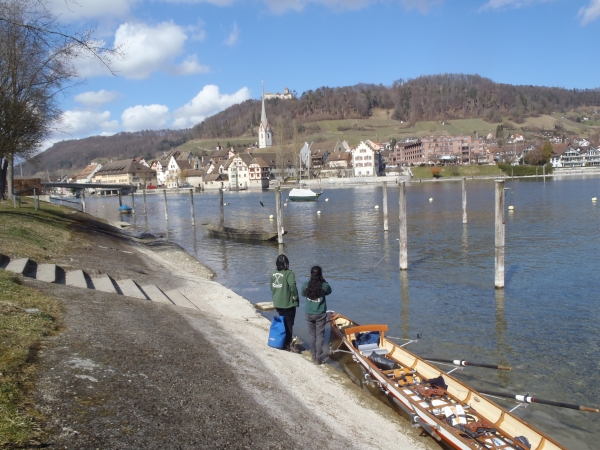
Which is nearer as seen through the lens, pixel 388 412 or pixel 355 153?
pixel 388 412

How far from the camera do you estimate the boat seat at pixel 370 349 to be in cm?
1236

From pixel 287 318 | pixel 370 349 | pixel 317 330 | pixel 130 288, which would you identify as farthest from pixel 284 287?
pixel 130 288

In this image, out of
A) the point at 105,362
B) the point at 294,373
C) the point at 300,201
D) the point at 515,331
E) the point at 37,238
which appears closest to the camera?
the point at 105,362

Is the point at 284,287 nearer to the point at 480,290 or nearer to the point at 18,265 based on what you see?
the point at 18,265

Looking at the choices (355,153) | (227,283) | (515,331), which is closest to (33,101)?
(227,283)

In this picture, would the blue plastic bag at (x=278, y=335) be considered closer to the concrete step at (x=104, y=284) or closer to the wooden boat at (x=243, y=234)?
the concrete step at (x=104, y=284)

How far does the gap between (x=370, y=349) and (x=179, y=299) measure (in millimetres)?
7283

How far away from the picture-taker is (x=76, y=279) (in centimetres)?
1569

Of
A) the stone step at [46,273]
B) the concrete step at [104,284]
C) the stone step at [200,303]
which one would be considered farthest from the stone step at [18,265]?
the stone step at [200,303]

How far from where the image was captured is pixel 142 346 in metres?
9.58

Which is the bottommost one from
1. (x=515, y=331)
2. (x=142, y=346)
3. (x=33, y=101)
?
(x=515, y=331)

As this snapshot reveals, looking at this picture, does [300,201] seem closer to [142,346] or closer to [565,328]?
[565,328]

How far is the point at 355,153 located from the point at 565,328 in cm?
14245

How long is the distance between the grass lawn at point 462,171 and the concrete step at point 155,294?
132 meters
